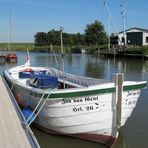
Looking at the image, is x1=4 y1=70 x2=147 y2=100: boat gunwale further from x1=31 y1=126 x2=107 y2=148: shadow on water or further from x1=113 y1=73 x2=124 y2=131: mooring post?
x1=31 y1=126 x2=107 y2=148: shadow on water

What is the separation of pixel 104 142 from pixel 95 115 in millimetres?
927

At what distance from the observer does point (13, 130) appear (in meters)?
9.52

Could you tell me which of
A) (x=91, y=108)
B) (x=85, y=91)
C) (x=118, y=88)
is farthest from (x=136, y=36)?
(x=85, y=91)

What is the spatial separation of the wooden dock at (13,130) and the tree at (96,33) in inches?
3441

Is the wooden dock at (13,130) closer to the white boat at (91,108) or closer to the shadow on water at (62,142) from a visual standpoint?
the white boat at (91,108)

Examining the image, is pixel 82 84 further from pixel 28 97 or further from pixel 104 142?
pixel 104 142

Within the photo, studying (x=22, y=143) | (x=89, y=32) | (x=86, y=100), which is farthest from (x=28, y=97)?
(x=89, y=32)

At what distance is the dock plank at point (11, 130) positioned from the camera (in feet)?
28.0

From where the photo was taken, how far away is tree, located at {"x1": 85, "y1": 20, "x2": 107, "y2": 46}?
9944cm

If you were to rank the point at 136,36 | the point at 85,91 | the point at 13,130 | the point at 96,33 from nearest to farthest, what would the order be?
the point at 13,130 → the point at 85,91 → the point at 136,36 → the point at 96,33

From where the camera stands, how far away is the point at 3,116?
36.5 feet

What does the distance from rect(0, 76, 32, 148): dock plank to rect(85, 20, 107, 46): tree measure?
8775cm

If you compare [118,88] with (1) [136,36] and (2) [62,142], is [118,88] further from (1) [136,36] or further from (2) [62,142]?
(1) [136,36]

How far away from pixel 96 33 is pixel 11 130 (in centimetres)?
9127
